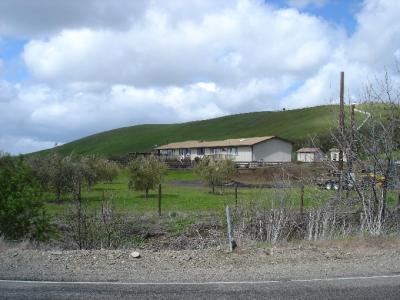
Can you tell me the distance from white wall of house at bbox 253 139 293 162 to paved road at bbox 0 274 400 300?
76.5 metres

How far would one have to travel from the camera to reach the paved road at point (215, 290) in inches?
294

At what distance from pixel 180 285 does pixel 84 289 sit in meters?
1.51

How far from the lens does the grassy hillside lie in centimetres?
13500

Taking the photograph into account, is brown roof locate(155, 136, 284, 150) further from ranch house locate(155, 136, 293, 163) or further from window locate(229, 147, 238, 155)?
window locate(229, 147, 238, 155)

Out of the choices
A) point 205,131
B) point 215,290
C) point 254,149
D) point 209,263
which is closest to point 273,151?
point 254,149

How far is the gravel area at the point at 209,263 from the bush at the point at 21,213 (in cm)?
229

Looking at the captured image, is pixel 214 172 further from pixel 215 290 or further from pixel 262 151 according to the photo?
pixel 262 151

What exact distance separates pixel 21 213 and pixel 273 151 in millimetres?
76069

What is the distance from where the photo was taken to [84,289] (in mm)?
7926

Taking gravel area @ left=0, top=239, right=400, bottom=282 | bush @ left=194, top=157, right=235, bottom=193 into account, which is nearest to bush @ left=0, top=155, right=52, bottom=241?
gravel area @ left=0, top=239, right=400, bottom=282

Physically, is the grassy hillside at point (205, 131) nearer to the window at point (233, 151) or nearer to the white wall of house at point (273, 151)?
the white wall of house at point (273, 151)

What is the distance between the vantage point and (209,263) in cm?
1026

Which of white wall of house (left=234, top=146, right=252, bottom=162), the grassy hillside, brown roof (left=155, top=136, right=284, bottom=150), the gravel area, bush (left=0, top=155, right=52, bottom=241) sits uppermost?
the grassy hillside

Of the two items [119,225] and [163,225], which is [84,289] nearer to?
[119,225]
